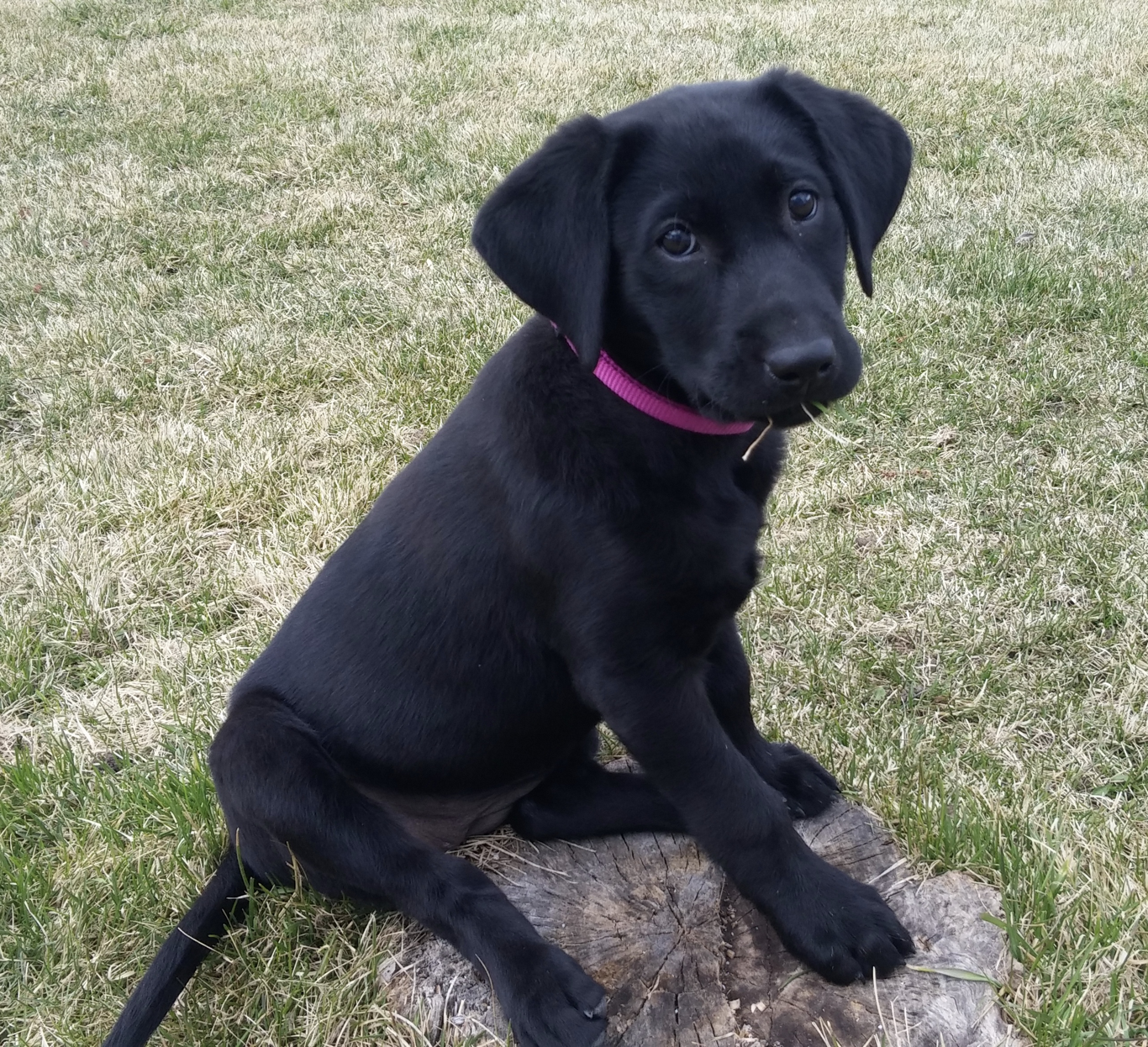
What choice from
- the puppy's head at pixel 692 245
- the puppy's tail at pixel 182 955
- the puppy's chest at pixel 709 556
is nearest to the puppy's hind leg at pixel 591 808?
the puppy's chest at pixel 709 556

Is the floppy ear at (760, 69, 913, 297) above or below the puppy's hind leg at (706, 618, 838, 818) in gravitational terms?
above

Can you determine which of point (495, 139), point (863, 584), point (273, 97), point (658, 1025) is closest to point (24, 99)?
point (273, 97)

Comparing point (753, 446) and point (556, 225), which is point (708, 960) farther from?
point (556, 225)

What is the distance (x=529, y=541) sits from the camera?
2.00 metres

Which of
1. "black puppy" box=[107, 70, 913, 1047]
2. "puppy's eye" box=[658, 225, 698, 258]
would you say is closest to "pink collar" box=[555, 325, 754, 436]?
"black puppy" box=[107, 70, 913, 1047]

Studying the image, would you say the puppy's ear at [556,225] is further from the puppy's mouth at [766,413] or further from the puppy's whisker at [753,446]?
the puppy's whisker at [753,446]

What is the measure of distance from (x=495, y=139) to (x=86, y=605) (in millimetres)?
4824

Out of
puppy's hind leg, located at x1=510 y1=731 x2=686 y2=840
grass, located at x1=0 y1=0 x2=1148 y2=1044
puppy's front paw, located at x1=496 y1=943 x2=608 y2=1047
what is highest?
puppy's front paw, located at x1=496 y1=943 x2=608 y2=1047

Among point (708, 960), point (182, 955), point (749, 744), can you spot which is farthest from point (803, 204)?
point (182, 955)

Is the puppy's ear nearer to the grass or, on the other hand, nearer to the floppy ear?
the floppy ear

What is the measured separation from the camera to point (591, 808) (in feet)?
7.43

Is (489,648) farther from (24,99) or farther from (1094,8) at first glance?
(1094,8)

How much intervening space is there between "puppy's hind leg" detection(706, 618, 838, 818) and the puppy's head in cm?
64

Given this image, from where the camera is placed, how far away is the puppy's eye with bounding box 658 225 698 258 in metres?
1.94
